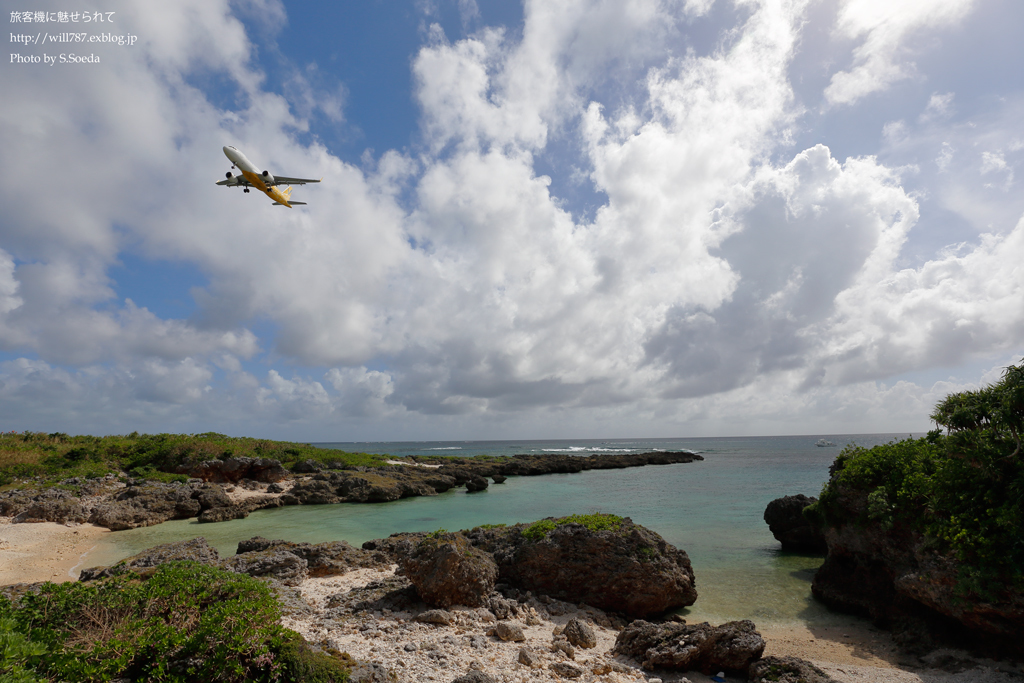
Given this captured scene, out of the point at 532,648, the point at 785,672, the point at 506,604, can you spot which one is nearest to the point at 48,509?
the point at 506,604

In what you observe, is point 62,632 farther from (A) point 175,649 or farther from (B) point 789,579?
(B) point 789,579

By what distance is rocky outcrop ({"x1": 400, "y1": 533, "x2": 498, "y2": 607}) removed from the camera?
32.0 ft

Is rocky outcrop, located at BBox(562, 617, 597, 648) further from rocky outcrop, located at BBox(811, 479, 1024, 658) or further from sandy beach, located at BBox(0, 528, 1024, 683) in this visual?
rocky outcrop, located at BBox(811, 479, 1024, 658)

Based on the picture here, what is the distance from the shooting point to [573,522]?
39.9ft

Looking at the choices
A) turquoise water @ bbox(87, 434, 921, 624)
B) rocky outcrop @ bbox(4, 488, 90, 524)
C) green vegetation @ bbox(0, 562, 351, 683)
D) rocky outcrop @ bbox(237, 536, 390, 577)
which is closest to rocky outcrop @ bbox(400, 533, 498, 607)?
green vegetation @ bbox(0, 562, 351, 683)

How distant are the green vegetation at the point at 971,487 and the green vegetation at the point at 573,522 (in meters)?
6.63

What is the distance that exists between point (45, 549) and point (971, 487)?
28.4 m

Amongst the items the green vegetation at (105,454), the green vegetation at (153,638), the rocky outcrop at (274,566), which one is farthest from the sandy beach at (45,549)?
the green vegetation at (153,638)

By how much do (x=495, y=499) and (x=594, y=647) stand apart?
28863mm

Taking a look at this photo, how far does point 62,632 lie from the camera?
533 centimetres

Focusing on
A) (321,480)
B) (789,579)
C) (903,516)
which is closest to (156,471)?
(321,480)

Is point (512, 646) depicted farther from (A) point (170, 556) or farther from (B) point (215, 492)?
(B) point (215, 492)

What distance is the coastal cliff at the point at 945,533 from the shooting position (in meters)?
8.45

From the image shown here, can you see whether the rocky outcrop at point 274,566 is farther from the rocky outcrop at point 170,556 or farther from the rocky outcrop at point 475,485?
the rocky outcrop at point 475,485
